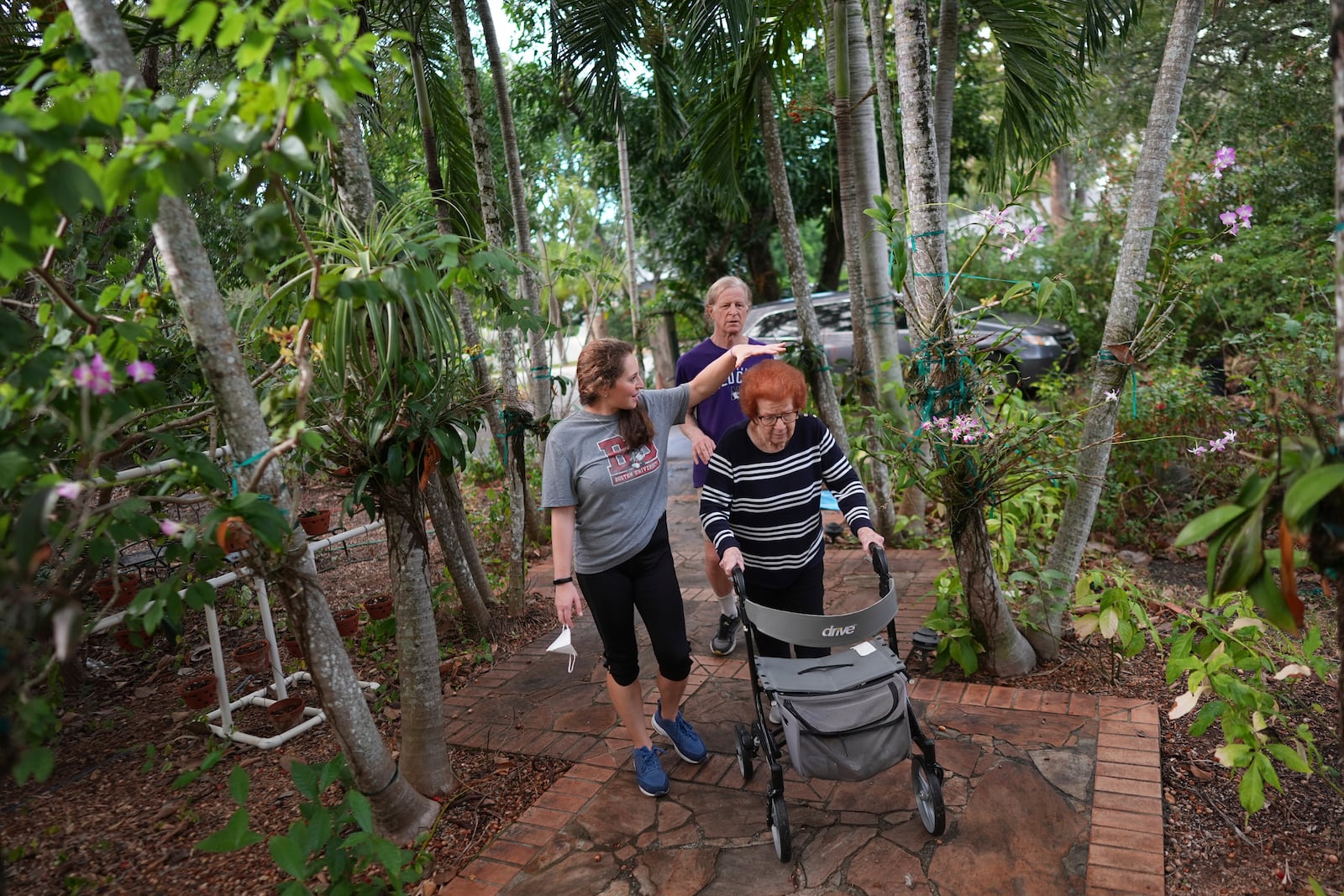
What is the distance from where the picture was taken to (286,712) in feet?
12.0

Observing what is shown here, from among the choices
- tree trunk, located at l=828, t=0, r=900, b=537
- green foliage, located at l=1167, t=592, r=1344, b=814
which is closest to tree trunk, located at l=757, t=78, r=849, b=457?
tree trunk, located at l=828, t=0, r=900, b=537

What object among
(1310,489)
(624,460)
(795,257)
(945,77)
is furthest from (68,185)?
(945,77)

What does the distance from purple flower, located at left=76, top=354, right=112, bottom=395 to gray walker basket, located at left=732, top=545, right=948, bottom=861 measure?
1.78m

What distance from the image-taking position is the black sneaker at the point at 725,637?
4191 mm

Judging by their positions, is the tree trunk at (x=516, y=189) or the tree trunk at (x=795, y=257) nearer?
the tree trunk at (x=516, y=189)

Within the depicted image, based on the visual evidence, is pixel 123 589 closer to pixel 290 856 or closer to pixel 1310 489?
pixel 290 856

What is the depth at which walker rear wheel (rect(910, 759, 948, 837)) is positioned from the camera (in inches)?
99.7

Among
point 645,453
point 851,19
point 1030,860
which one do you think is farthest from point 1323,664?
point 851,19

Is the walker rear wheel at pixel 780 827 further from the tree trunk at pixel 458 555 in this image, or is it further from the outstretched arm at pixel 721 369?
the tree trunk at pixel 458 555

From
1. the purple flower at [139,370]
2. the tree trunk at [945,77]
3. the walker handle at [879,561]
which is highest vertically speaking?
the tree trunk at [945,77]

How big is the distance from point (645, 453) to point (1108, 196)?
38.5 feet

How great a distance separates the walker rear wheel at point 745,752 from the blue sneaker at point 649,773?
28cm

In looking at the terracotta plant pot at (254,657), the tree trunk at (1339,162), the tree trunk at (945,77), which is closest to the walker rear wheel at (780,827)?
the tree trunk at (1339,162)

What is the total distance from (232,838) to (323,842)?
227 mm
